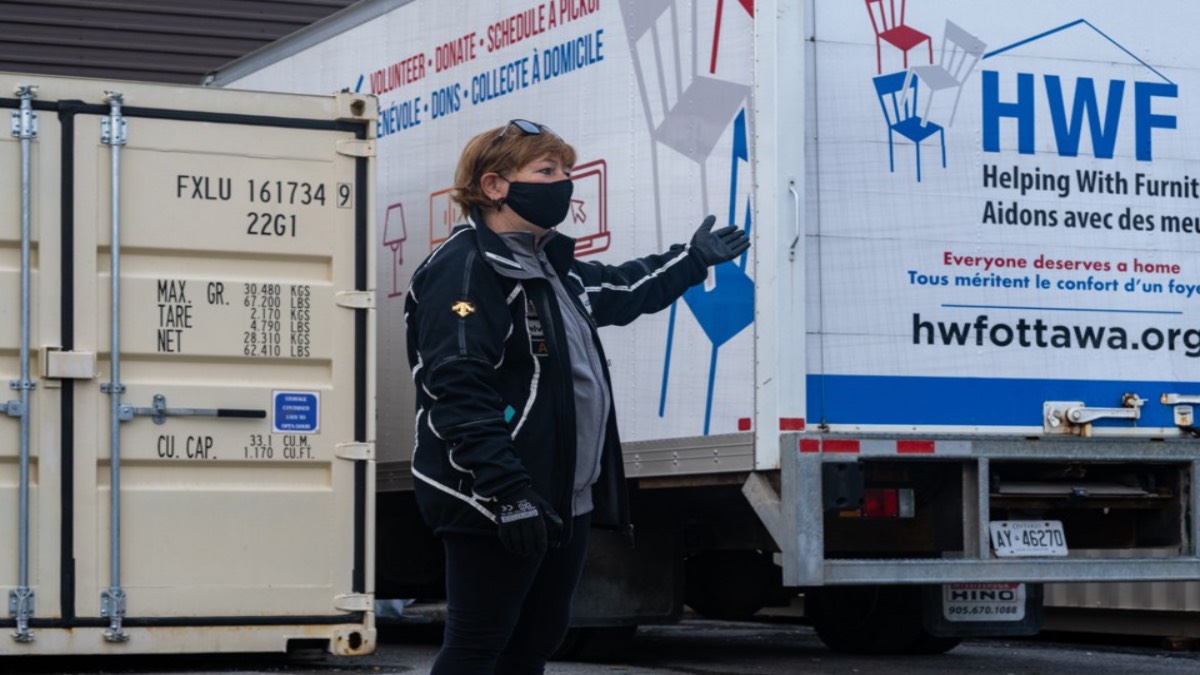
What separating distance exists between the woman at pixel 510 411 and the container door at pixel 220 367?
3.19 meters

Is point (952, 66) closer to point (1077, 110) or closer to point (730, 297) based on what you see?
point (1077, 110)

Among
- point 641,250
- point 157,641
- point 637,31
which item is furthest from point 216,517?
point 637,31

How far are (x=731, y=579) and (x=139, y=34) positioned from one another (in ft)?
22.3

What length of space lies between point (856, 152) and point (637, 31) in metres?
1.12

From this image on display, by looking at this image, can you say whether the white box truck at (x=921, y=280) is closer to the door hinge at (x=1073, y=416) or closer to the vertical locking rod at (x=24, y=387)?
the door hinge at (x=1073, y=416)

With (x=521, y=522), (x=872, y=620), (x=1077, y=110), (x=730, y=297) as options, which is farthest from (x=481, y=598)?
(x=872, y=620)

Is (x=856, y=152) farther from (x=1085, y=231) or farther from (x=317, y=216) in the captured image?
(x=317, y=216)

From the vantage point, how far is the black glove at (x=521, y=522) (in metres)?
4.36

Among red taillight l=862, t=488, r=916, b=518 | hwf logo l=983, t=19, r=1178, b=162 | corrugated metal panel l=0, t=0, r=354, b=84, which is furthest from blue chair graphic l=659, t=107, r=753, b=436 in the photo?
corrugated metal panel l=0, t=0, r=354, b=84

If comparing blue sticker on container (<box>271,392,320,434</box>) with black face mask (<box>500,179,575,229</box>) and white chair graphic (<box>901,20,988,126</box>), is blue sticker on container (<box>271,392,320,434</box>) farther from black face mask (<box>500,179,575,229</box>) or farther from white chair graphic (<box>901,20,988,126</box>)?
black face mask (<box>500,179,575,229</box>)

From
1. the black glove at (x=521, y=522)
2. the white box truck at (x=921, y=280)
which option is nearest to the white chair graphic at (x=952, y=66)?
the white box truck at (x=921, y=280)

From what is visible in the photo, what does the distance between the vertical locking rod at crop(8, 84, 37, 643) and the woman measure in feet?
10.5

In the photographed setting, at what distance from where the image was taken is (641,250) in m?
7.87

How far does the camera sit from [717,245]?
18.9ft
